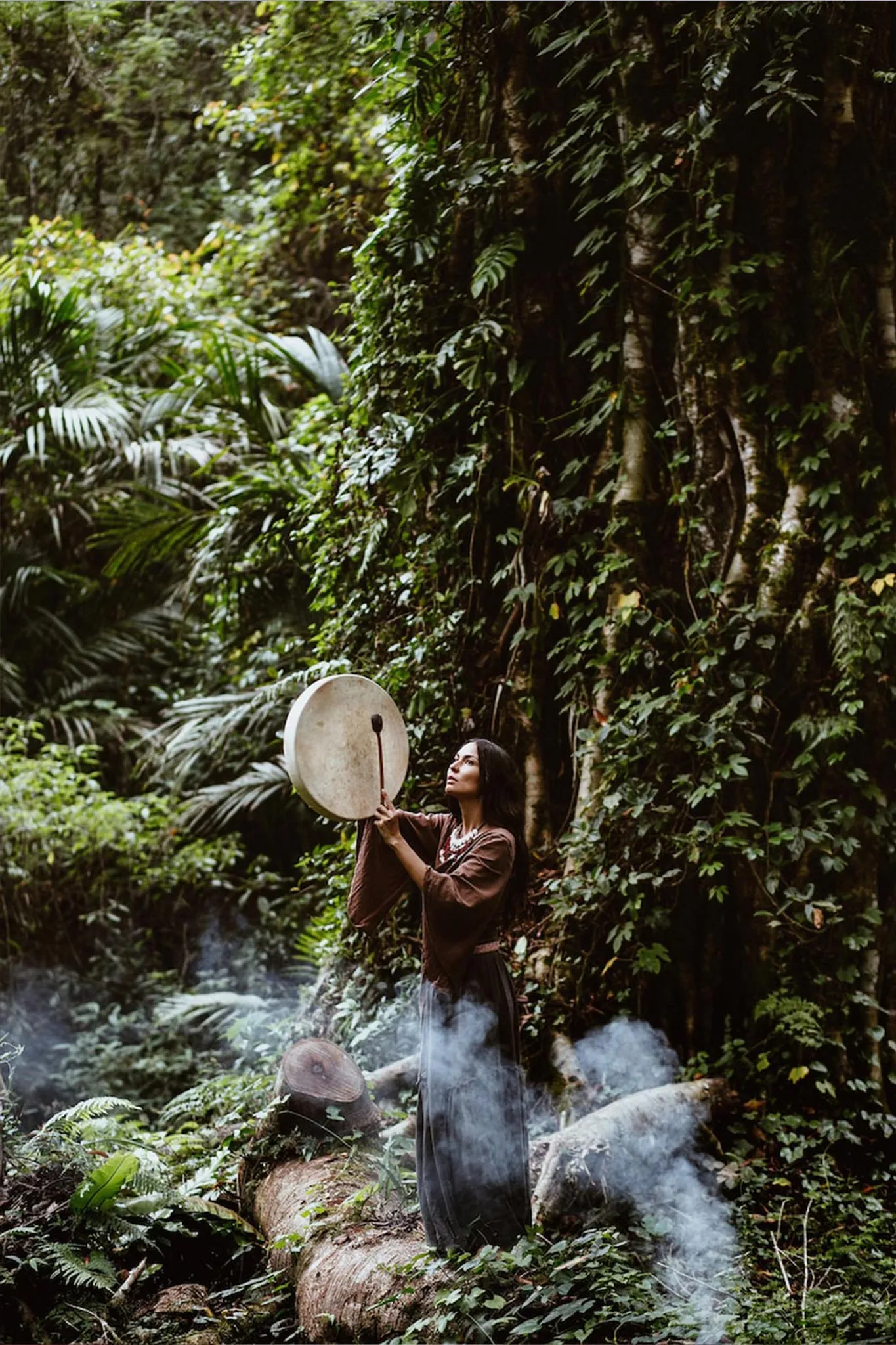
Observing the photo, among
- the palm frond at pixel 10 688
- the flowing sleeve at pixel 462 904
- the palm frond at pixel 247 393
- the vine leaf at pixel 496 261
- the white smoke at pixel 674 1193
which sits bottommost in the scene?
the white smoke at pixel 674 1193

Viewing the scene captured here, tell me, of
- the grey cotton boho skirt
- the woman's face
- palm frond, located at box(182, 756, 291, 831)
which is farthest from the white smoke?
palm frond, located at box(182, 756, 291, 831)

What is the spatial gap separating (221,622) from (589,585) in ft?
10.3

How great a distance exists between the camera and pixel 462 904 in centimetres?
350

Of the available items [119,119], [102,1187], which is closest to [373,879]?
[102,1187]

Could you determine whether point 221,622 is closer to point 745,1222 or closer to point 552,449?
point 552,449

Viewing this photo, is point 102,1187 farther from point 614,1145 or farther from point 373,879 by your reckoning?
point 614,1145

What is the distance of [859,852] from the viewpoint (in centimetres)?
470

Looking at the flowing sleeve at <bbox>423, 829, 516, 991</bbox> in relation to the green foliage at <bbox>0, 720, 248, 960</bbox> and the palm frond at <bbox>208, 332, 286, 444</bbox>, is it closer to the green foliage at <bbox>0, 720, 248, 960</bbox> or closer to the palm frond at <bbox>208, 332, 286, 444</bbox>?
the palm frond at <bbox>208, 332, 286, 444</bbox>

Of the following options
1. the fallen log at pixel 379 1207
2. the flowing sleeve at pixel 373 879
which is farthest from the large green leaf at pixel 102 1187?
the flowing sleeve at pixel 373 879

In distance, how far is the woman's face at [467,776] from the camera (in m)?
3.67

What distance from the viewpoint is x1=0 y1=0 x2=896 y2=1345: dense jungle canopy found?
4.00 meters

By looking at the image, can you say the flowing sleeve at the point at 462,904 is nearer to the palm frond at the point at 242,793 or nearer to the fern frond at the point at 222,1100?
the fern frond at the point at 222,1100

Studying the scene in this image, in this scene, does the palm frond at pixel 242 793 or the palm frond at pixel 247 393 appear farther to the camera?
the palm frond at pixel 242 793

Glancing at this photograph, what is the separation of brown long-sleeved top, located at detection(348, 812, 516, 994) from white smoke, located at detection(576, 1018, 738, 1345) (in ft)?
3.20
